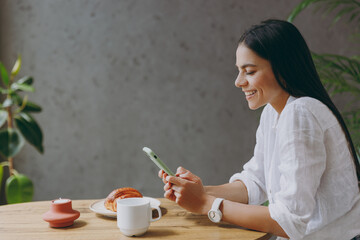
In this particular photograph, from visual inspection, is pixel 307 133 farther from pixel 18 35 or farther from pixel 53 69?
pixel 18 35

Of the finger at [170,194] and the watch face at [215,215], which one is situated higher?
the finger at [170,194]

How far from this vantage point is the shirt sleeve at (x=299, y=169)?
36.8 inches

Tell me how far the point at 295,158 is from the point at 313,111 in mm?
153

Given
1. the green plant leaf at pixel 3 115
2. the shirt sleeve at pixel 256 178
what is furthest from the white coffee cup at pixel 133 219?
the green plant leaf at pixel 3 115

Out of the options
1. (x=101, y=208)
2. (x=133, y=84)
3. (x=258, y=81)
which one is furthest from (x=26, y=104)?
(x=258, y=81)

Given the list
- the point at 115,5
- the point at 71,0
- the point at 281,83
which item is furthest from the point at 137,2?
the point at 281,83

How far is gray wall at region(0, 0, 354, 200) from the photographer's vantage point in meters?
2.62

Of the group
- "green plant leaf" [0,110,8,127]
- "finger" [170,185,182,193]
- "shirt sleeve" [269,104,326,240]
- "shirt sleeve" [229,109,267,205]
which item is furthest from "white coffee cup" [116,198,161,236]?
"green plant leaf" [0,110,8,127]

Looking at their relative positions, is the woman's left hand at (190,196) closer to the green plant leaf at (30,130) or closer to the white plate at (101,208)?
the white plate at (101,208)

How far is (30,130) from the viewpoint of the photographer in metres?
2.28

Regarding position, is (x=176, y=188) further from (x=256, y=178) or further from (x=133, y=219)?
(x=256, y=178)

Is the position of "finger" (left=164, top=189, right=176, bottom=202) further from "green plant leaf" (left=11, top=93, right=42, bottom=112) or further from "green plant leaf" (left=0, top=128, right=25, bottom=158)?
"green plant leaf" (left=11, top=93, right=42, bottom=112)

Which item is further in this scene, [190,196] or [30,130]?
[30,130]

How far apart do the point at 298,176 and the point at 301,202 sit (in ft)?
0.24
